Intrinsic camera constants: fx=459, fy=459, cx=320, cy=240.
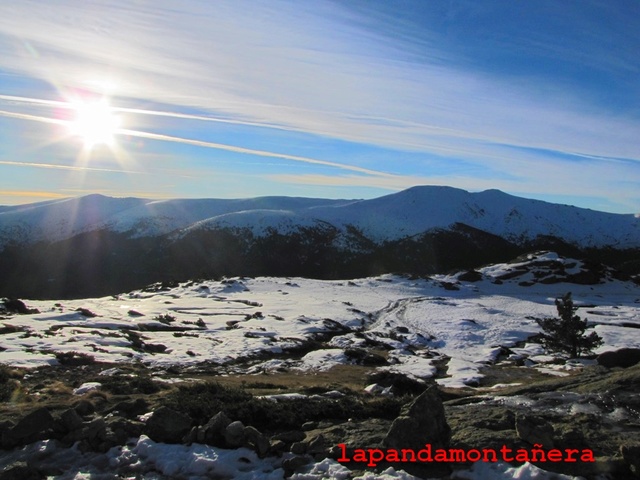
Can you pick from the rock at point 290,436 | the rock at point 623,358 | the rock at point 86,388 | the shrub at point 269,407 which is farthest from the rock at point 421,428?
the rock at point 623,358

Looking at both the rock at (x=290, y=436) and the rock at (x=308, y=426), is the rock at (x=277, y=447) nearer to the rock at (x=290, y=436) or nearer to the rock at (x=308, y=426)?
the rock at (x=290, y=436)

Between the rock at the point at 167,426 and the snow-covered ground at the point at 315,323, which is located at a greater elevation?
the rock at the point at 167,426

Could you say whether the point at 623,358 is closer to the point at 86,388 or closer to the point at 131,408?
the point at 131,408

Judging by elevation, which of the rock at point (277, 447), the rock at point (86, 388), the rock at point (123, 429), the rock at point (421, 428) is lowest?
the rock at point (86, 388)

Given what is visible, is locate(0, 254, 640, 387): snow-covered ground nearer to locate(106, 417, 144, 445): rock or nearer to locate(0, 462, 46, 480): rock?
locate(106, 417, 144, 445): rock

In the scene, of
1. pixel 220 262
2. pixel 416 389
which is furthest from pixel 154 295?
pixel 220 262

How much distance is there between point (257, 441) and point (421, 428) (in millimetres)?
3559

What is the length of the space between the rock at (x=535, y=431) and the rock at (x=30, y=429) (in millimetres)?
10542

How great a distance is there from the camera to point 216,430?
34.5ft

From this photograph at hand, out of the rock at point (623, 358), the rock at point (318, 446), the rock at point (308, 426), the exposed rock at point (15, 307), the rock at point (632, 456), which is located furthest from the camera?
the exposed rock at point (15, 307)

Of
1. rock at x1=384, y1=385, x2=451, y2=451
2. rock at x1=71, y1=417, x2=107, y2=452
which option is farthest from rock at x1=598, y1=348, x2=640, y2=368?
rock at x1=71, y1=417, x2=107, y2=452

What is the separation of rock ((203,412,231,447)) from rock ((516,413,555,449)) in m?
6.43

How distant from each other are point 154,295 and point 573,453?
93155 mm

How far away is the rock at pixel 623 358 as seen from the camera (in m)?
25.9
